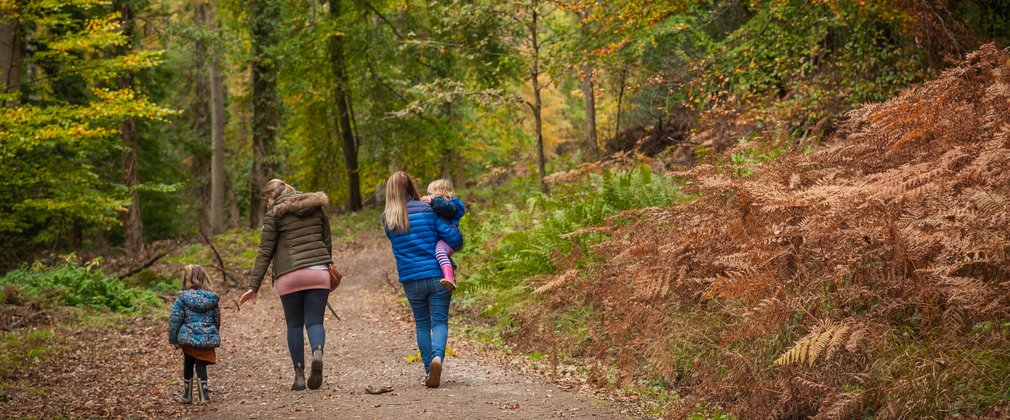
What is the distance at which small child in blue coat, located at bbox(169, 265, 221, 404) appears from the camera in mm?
7047

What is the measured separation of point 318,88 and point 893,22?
18.9 m

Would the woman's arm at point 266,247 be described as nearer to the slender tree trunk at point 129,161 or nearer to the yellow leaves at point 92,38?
the yellow leaves at point 92,38

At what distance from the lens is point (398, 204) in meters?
6.98

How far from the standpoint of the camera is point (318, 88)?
25.7m

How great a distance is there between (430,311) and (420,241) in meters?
0.66

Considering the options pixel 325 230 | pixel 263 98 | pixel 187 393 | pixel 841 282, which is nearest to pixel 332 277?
pixel 325 230

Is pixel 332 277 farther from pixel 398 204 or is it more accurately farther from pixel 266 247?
pixel 398 204

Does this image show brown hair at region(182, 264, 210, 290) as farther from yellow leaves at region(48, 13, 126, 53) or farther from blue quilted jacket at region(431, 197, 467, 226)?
yellow leaves at region(48, 13, 126, 53)

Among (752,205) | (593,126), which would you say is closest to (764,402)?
(752,205)

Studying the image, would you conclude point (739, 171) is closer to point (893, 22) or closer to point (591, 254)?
point (591, 254)

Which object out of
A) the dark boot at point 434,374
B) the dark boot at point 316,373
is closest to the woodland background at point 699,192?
the dark boot at point 434,374

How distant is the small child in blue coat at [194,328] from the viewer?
23.1ft

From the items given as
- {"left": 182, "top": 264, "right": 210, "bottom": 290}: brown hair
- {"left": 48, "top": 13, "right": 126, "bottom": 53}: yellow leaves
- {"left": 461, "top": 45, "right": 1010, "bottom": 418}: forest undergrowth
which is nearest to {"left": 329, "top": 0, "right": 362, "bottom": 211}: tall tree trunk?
{"left": 48, "top": 13, "right": 126, "bottom": 53}: yellow leaves

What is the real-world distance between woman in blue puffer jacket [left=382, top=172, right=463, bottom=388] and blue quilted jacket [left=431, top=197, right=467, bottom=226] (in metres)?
0.05
